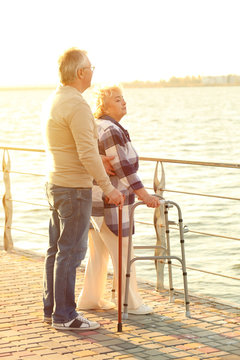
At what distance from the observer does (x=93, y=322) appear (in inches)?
219

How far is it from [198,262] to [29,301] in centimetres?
696

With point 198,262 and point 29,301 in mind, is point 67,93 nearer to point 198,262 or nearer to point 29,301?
point 29,301

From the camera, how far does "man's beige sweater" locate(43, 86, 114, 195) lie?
16.9 feet

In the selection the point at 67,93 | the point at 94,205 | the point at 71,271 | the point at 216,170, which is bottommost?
the point at 216,170

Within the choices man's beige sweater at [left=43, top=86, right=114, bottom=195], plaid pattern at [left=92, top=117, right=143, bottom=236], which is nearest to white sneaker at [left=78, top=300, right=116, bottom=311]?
plaid pattern at [left=92, top=117, right=143, bottom=236]

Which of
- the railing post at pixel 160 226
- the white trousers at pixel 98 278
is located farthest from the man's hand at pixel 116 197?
the railing post at pixel 160 226

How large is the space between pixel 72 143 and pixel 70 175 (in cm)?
20

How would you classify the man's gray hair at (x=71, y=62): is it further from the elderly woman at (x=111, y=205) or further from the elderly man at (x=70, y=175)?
the elderly woman at (x=111, y=205)

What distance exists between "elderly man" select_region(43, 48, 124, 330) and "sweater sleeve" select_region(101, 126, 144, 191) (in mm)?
326

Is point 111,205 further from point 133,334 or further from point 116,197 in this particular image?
point 133,334

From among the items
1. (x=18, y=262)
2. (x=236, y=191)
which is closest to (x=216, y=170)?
(x=236, y=191)

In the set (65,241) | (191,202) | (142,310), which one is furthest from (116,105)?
(191,202)

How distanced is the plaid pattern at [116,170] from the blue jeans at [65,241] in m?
0.34

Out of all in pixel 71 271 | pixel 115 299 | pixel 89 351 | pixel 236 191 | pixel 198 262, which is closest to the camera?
pixel 89 351
